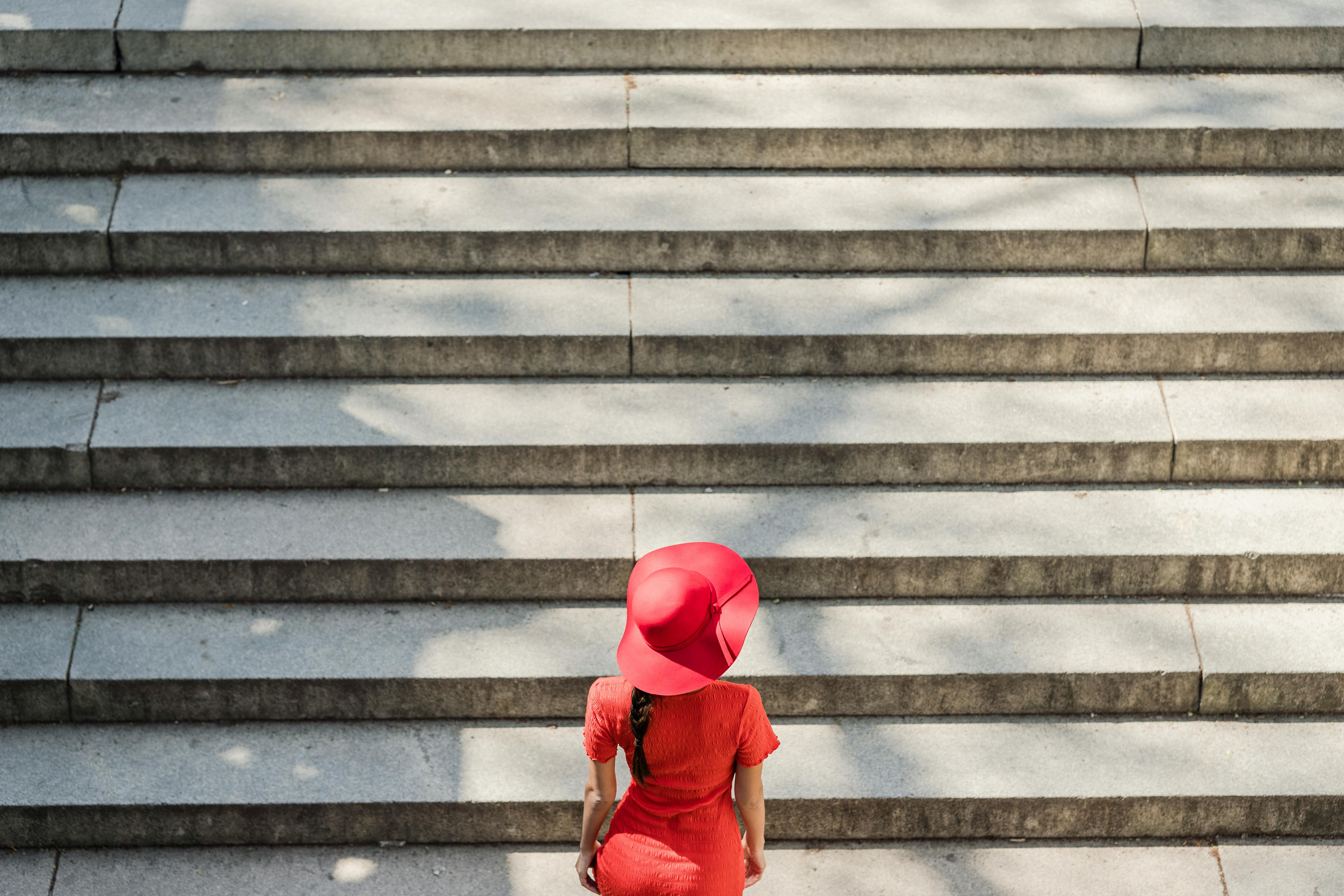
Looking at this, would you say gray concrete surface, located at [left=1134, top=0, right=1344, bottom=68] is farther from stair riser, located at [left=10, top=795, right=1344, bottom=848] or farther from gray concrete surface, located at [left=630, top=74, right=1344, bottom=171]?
stair riser, located at [left=10, top=795, right=1344, bottom=848]

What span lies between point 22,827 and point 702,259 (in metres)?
3.60

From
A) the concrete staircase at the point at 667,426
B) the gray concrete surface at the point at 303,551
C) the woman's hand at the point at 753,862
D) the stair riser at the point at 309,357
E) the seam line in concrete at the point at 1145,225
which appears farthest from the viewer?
the seam line in concrete at the point at 1145,225

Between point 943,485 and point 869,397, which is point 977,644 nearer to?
point 943,485

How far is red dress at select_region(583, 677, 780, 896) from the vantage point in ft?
10.8

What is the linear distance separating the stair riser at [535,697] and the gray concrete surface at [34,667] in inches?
0.9

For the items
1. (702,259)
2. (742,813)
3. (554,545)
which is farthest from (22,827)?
(702,259)

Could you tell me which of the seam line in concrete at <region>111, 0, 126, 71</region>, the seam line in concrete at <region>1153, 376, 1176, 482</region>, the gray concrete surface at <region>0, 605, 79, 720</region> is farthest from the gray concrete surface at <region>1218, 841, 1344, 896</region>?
the seam line in concrete at <region>111, 0, 126, 71</region>

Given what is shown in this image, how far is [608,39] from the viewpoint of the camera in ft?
20.1

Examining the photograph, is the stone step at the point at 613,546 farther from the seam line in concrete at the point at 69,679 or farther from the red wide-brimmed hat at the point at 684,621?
the red wide-brimmed hat at the point at 684,621

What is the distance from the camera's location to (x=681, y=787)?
3.37 meters

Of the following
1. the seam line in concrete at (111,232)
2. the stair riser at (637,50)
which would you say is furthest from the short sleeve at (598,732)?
the stair riser at (637,50)

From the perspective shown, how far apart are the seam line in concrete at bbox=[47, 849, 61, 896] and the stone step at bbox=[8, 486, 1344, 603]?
999 millimetres

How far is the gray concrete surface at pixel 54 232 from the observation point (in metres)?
5.56

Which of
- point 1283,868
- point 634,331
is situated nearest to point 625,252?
point 634,331
